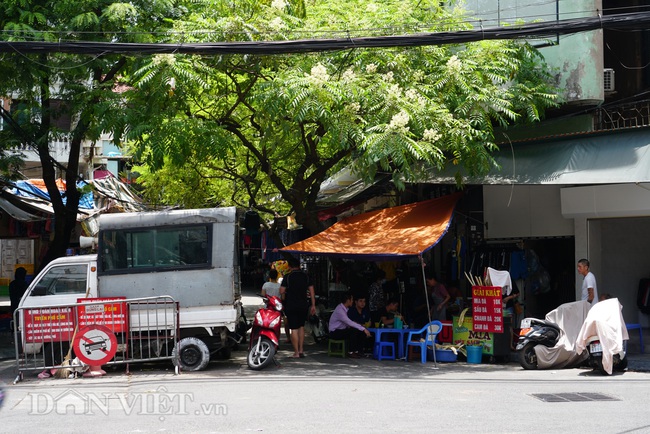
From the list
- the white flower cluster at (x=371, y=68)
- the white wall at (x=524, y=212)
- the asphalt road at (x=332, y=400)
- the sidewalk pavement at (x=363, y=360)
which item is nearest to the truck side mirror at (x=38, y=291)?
the asphalt road at (x=332, y=400)

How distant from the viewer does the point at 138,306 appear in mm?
12570

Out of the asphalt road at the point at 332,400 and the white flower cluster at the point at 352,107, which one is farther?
the white flower cluster at the point at 352,107

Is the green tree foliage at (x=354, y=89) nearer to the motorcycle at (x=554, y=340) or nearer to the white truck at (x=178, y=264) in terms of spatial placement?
the white truck at (x=178, y=264)

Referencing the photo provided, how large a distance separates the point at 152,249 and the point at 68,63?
5.36m

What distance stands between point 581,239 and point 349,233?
4577 millimetres

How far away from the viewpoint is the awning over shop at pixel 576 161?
41.5ft

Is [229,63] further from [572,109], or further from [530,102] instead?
[572,109]

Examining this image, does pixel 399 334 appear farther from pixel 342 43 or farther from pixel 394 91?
pixel 342 43

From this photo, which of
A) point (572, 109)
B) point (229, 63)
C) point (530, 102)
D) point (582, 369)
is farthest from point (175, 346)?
point (572, 109)

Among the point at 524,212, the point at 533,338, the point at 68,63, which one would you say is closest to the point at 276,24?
the point at 68,63

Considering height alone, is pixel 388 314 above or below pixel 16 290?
below

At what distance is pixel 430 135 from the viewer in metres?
12.7

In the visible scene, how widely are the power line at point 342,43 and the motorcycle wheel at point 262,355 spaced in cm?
489

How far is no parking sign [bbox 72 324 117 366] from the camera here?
12.0 m
